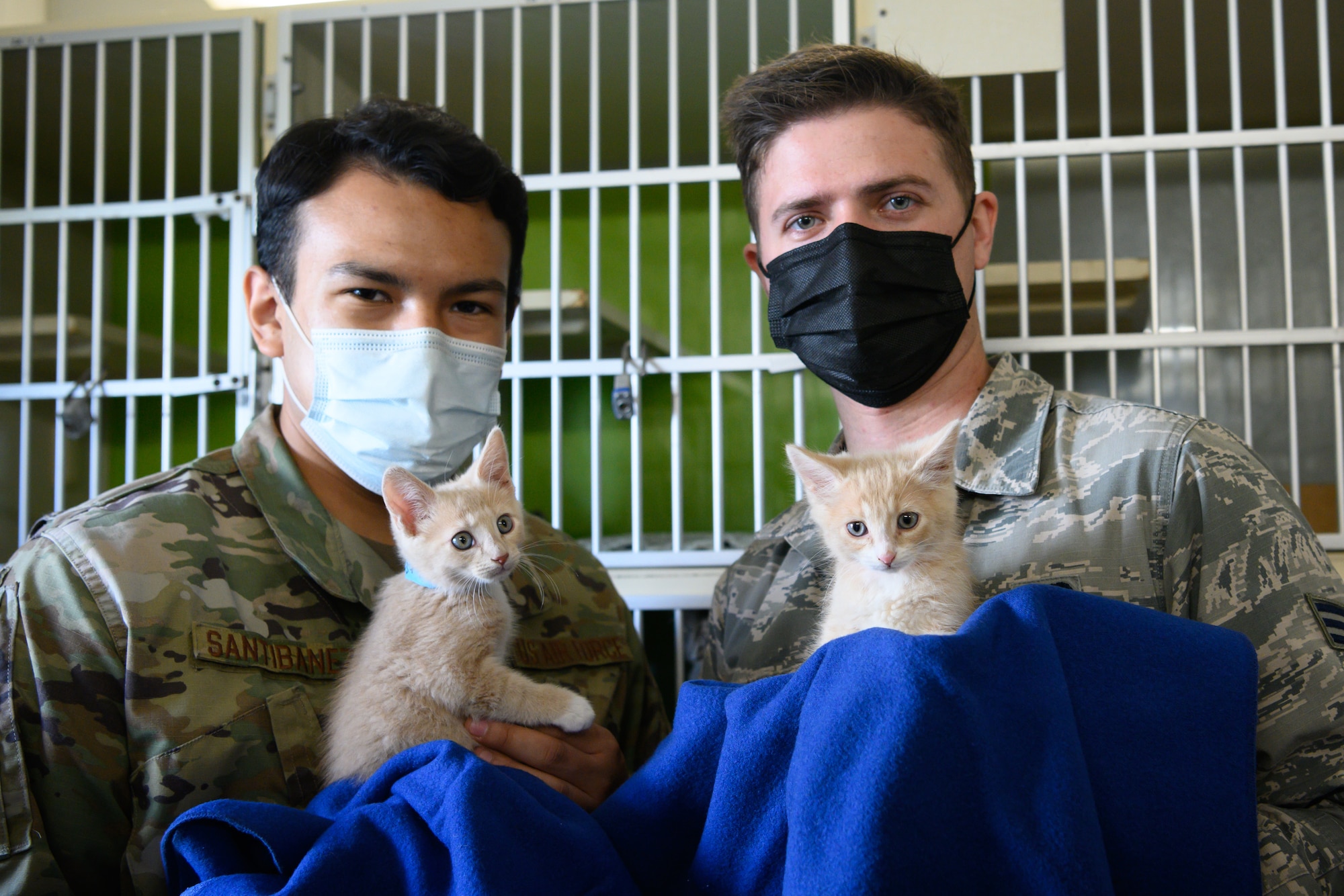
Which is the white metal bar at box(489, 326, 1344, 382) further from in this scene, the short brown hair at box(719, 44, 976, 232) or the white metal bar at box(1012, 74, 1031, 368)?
the short brown hair at box(719, 44, 976, 232)

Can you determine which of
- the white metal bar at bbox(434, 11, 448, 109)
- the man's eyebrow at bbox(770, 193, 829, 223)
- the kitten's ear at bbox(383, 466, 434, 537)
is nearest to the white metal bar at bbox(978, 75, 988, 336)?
the man's eyebrow at bbox(770, 193, 829, 223)

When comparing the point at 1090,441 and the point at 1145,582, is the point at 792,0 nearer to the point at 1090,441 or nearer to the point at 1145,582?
the point at 1090,441

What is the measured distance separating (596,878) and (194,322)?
9.45 ft

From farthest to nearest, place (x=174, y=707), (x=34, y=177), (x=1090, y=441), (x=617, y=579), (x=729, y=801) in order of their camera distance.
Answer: (x=34, y=177) < (x=617, y=579) < (x=1090, y=441) < (x=174, y=707) < (x=729, y=801)

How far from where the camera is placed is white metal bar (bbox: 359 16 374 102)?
2.74 meters

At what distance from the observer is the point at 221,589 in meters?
1.45

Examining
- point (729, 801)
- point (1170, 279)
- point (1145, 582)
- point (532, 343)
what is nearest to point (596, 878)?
point (729, 801)

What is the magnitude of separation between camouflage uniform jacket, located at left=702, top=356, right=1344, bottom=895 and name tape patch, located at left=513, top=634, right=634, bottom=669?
0.80 ft

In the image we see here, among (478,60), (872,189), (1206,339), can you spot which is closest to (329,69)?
(478,60)

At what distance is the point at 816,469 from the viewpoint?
146cm

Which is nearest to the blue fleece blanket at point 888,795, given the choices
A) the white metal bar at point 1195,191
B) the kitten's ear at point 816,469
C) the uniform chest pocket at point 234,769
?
the uniform chest pocket at point 234,769

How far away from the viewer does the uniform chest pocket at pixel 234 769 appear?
4.25ft

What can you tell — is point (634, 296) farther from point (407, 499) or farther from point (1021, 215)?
point (407, 499)

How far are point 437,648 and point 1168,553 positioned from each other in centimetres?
121
